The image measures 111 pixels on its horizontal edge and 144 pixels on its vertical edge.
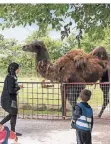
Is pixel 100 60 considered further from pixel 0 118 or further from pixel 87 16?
pixel 0 118

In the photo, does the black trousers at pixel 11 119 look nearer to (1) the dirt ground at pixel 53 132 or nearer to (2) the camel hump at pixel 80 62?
(1) the dirt ground at pixel 53 132

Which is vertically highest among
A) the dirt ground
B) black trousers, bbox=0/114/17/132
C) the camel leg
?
the camel leg

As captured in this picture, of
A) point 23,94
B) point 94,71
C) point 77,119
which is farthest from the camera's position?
point 94,71

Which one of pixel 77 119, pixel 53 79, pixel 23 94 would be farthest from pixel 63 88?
pixel 77 119

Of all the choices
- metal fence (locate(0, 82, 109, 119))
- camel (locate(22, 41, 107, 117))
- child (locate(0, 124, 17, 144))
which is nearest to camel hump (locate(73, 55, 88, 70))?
camel (locate(22, 41, 107, 117))

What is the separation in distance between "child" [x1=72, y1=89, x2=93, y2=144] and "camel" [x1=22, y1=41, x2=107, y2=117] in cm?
80

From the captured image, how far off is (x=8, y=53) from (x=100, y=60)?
95cm

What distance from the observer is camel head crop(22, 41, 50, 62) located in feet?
10.7

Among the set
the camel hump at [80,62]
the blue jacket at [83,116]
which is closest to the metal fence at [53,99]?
the camel hump at [80,62]

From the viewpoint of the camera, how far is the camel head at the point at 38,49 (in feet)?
10.7

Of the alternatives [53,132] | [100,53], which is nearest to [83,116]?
[53,132]

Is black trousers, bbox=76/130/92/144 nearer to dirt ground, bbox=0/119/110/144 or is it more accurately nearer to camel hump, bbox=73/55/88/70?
dirt ground, bbox=0/119/110/144

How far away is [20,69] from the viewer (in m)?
2.96

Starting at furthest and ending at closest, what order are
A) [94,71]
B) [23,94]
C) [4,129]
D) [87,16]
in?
[94,71] < [23,94] < [87,16] < [4,129]
